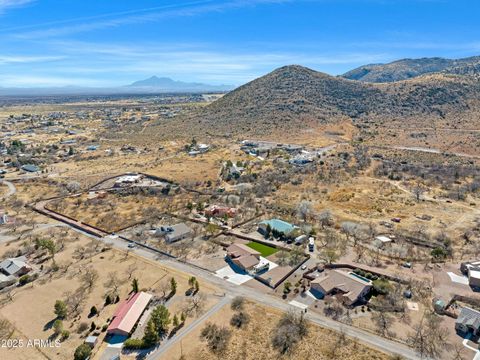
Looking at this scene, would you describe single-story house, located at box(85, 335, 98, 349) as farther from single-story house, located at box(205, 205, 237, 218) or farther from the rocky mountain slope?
the rocky mountain slope

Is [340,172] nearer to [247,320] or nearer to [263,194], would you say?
[263,194]

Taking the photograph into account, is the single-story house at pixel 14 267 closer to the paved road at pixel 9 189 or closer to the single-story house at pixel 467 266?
the paved road at pixel 9 189

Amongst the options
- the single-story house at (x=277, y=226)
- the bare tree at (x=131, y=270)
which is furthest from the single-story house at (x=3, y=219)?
the single-story house at (x=277, y=226)

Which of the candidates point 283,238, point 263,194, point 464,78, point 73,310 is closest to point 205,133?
point 263,194

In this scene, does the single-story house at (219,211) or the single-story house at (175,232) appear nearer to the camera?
the single-story house at (175,232)

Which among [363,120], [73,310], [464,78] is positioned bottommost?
[73,310]
